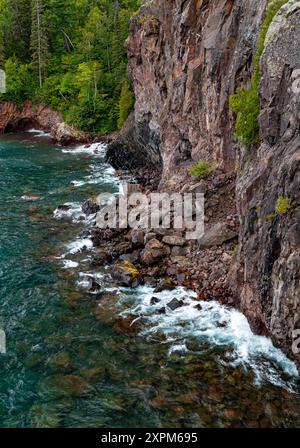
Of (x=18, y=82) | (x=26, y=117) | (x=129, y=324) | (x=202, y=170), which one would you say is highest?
(x=18, y=82)

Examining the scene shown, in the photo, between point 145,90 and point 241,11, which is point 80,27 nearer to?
point 145,90

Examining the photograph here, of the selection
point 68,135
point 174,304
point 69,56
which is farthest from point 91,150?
point 174,304

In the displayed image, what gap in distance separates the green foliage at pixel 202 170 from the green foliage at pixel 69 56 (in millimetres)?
33847

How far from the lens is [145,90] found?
44625mm

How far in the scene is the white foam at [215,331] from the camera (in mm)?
15758

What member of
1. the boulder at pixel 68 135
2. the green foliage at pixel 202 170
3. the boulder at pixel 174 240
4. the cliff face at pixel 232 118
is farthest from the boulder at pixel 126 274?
the boulder at pixel 68 135

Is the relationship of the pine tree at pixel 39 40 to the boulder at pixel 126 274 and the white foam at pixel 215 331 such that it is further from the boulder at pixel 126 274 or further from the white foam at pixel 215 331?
the white foam at pixel 215 331

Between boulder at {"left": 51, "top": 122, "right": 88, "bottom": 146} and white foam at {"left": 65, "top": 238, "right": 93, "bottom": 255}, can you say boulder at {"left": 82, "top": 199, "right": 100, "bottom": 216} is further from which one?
boulder at {"left": 51, "top": 122, "right": 88, "bottom": 146}

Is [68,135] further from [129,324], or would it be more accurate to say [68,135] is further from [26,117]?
[129,324]

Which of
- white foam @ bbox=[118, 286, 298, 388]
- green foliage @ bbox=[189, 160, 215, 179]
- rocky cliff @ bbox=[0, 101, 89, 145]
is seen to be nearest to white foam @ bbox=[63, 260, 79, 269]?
white foam @ bbox=[118, 286, 298, 388]

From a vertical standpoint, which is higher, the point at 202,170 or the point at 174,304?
the point at 202,170

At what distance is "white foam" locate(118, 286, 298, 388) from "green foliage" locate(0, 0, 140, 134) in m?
43.4

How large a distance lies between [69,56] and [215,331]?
67056 millimetres

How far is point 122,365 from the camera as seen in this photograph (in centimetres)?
1627
